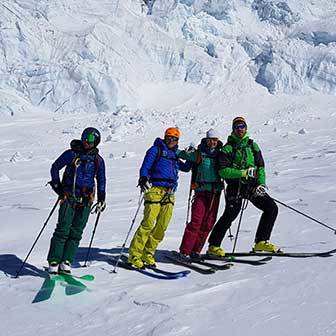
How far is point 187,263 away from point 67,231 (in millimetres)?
1307

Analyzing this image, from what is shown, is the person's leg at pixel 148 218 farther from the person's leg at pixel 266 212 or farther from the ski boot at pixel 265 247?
the ski boot at pixel 265 247

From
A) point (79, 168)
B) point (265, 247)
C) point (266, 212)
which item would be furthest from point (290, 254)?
point (79, 168)

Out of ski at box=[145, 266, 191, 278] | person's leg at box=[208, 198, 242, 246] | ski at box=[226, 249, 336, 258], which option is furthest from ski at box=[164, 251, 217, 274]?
ski at box=[226, 249, 336, 258]

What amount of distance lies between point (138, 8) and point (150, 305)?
30.4m

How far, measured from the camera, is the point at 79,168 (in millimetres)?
5203

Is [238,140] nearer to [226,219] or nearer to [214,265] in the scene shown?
[226,219]

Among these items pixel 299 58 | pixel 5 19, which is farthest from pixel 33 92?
pixel 299 58

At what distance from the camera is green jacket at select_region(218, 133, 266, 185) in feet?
17.8

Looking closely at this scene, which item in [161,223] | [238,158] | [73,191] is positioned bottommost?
[161,223]

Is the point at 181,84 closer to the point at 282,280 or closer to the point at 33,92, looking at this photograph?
the point at 33,92

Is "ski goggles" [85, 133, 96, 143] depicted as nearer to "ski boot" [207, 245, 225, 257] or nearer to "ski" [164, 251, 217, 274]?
"ski" [164, 251, 217, 274]

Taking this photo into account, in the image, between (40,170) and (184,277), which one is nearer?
(184,277)

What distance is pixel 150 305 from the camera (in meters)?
4.36

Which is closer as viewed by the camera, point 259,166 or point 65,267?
point 65,267
